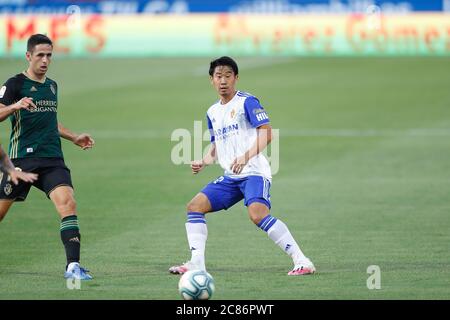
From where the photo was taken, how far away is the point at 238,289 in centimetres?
1026

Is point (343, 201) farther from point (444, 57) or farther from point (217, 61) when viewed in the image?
point (444, 57)

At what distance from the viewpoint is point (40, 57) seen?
11.3 metres

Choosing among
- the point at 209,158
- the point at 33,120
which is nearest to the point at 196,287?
the point at 209,158

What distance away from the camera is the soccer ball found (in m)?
9.61

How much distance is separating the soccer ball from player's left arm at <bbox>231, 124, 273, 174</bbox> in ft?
5.27

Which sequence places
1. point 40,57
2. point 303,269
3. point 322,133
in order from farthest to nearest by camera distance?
point 322,133 → point 40,57 → point 303,269

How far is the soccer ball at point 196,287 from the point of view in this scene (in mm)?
9609

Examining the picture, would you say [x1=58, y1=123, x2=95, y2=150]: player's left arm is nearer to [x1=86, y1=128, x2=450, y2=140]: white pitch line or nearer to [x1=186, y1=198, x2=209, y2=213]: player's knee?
[x1=186, y1=198, x2=209, y2=213]: player's knee

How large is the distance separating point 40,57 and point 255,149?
2.47m

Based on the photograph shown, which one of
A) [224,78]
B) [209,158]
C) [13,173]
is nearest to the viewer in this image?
[13,173]

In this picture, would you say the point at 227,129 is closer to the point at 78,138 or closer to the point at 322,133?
the point at 78,138

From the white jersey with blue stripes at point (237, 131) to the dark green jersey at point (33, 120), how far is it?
1738mm

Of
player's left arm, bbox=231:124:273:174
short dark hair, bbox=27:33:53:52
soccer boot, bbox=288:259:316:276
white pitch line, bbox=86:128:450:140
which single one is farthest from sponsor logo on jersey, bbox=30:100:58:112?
white pitch line, bbox=86:128:450:140
